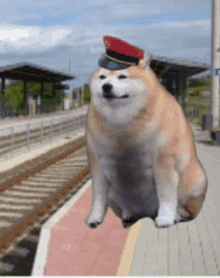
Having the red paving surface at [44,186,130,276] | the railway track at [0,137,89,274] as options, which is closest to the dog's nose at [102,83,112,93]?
the red paving surface at [44,186,130,276]

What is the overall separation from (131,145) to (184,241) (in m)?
4.97

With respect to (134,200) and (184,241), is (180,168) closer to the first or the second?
(134,200)

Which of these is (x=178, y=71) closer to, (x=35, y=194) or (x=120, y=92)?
(x=120, y=92)

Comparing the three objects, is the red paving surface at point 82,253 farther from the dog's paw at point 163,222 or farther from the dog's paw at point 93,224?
the dog's paw at point 163,222

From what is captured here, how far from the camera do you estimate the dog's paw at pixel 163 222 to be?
A: 1423 millimetres

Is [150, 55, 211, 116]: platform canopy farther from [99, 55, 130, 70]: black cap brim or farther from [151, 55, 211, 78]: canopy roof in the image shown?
[99, 55, 130, 70]: black cap brim

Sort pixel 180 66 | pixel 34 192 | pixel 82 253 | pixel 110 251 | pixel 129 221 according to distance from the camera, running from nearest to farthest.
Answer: pixel 129 221 → pixel 180 66 → pixel 110 251 → pixel 82 253 → pixel 34 192

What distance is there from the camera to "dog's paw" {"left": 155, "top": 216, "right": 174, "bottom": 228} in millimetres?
1423

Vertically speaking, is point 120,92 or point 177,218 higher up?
point 120,92

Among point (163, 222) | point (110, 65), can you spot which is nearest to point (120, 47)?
point (110, 65)

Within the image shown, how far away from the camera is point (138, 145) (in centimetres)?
134

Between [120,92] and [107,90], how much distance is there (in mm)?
46

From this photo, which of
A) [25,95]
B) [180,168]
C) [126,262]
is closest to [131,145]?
[180,168]

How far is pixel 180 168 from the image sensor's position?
140cm
